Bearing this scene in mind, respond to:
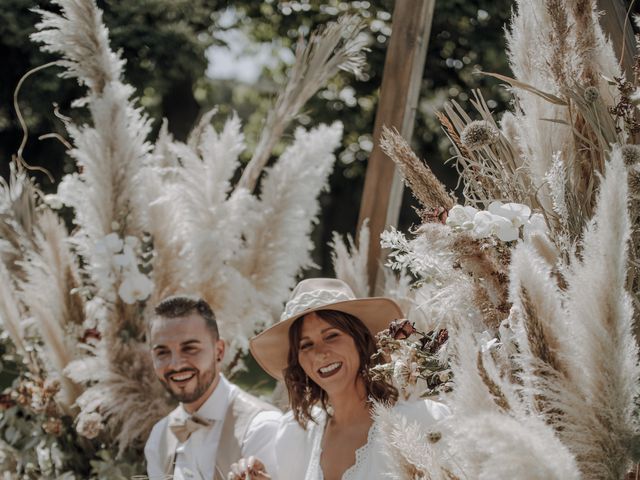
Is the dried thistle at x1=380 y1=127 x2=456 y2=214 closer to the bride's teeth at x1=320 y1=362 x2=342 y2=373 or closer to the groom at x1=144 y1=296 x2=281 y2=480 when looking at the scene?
the bride's teeth at x1=320 y1=362 x2=342 y2=373

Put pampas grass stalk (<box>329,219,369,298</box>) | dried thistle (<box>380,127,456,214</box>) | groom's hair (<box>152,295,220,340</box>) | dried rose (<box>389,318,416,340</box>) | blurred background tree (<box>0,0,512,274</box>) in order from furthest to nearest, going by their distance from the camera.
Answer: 1. blurred background tree (<box>0,0,512,274</box>)
2. pampas grass stalk (<box>329,219,369,298</box>)
3. groom's hair (<box>152,295,220,340</box>)
4. dried rose (<box>389,318,416,340</box>)
5. dried thistle (<box>380,127,456,214</box>)

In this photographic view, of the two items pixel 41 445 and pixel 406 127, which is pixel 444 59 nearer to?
pixel 406 127

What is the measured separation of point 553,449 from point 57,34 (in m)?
2.46

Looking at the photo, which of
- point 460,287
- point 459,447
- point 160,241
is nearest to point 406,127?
point 160,241

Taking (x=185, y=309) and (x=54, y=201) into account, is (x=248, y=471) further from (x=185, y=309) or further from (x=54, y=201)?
(x=54, y=201)

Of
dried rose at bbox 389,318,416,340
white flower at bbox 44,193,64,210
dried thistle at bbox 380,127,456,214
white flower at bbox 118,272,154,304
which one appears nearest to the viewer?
dried thistle at bbox 380,127,456,214

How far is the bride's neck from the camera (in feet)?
6.51

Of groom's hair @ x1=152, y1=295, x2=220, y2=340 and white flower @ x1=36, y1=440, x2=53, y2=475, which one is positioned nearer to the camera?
groom's hair @ x1=152, y1=295, x2=220, y2=340

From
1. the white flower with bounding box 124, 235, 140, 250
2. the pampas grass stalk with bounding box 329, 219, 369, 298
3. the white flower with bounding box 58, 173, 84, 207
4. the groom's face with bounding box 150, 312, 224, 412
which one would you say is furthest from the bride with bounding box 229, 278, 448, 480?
the white flower with bounding box 58, 173, 84, 207

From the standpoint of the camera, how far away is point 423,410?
183cm

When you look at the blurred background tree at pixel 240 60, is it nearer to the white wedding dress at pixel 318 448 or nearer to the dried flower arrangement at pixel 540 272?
the white wedding dress at pixel 318 448

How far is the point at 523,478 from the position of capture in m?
0.89

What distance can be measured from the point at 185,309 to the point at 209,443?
40cm

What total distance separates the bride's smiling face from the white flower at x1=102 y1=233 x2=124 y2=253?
106 cm
